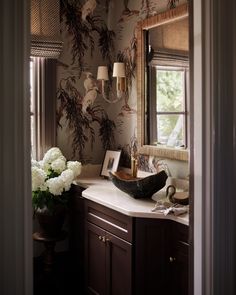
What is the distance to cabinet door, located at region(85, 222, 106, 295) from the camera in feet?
8.87

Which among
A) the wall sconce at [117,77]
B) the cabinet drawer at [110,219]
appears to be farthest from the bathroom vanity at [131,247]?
the wall sconce at [117,77]

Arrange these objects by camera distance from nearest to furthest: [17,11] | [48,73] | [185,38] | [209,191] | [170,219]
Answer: [17,11]
[209,191]
[170,219]
[185,38]
[48,73]

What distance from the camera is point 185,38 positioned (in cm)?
268

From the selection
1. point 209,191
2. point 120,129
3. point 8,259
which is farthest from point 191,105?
point 120,129

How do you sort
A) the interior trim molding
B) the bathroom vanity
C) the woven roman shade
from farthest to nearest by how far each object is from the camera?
the woven roman shade, the bathroom vanity, the interior trim molding

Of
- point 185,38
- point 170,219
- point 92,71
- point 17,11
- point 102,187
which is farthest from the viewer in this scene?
point 92,71

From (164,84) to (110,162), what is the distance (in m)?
0.90

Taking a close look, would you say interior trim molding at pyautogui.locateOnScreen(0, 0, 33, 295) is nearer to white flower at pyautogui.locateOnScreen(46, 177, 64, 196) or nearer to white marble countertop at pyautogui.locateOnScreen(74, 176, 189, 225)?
white marble countertop at pyautogui.locateOnScreen(74, 176, 189, 225)

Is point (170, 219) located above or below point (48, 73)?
below

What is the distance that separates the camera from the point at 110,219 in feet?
8.50

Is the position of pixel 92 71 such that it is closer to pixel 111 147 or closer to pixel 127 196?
pixel 111 147

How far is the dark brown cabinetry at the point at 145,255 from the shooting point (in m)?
2.20

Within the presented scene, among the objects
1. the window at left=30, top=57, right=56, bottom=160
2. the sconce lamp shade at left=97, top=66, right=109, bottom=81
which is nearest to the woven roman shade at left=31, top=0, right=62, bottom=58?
the window at left=30, top=57, right=56, bottom=160

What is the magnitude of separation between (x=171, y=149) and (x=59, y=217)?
38.7 inches
